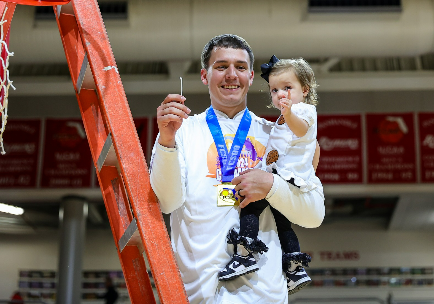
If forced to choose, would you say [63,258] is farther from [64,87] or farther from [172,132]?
[172,132]

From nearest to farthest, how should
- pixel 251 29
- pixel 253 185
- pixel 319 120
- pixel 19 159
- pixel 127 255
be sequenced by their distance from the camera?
1. pixel 253 185
2. pixel 127 255
3. pixel 251 29
4. pixel 319 120
5. pixel 19 159

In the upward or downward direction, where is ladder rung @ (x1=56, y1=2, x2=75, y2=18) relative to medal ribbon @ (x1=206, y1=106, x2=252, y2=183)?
upward

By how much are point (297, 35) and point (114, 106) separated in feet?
16.8

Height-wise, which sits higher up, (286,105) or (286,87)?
(286,87)

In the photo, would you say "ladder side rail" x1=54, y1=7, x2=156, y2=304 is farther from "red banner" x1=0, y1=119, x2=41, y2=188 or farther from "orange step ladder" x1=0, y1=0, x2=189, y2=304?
"red banner" x1=0, y1=119, x2=41, y2=188

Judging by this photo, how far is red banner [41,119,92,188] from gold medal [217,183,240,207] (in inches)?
297

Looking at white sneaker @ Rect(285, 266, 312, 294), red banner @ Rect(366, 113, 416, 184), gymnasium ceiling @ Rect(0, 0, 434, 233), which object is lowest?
white sneaker @ Rect(285, 266, 312, 294)

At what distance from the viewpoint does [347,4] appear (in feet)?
22.5

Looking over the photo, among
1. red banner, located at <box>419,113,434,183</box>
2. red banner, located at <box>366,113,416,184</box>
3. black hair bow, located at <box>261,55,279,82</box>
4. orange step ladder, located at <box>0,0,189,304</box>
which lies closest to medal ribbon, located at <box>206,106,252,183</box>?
black hair bow, located at <box>261,55,279,82</box>

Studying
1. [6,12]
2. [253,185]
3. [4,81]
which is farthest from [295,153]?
[6,12]

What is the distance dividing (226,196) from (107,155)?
449 mm

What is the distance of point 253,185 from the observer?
1.79 metres

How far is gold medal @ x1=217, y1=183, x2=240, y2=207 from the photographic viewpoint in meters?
1.90

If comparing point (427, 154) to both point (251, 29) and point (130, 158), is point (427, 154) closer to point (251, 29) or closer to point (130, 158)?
point (251, 29)
